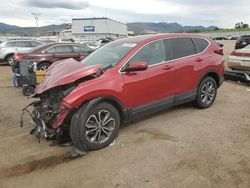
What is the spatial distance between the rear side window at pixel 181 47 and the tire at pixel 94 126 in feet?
6.33

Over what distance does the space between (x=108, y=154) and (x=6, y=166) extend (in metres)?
1.46

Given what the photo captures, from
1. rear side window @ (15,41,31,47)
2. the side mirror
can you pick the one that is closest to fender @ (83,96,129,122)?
the side mirror

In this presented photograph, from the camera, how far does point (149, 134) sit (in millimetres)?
4910

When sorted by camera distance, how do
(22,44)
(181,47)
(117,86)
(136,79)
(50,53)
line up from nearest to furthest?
(117,86)
(136,79)
(181,47)
(50,53)
(22,44)

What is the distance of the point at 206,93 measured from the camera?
6.30 metres

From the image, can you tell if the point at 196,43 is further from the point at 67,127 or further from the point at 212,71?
the point at 67,127

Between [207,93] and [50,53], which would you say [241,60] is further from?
[50,53]

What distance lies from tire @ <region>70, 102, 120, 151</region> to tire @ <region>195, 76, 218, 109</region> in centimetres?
240

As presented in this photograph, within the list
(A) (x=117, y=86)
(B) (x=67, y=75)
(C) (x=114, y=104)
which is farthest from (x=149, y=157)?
(B) (x=67, y=75)

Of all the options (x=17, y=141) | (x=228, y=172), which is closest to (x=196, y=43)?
(x=228, y=172)

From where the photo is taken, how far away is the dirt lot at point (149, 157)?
136 inches

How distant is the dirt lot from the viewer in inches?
136

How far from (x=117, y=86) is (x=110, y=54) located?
970 millimetres

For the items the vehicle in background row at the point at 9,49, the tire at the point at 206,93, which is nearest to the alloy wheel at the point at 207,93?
the tire at the point at 206,93
